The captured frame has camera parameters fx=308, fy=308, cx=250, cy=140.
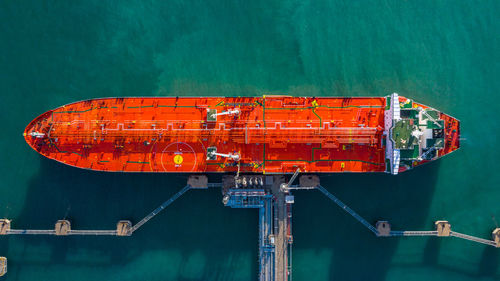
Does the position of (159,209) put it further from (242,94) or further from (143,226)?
(242,94)

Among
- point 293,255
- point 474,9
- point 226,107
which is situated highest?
point 474,9

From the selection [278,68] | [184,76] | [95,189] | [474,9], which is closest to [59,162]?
[95,189]

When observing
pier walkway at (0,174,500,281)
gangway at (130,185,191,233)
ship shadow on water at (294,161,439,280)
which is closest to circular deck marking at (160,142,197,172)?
pier walkway at (0,174,500,281)

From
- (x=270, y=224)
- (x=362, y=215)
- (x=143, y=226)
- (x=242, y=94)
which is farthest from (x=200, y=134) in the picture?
(x=362, y=215)

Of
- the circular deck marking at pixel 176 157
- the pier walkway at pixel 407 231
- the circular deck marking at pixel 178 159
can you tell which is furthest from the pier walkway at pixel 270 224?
the circular deck marking at pixel 178 159

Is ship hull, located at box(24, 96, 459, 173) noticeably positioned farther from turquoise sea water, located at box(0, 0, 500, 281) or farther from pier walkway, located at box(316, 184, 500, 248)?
pier walkway, located at box(316, 184, 500, 248)

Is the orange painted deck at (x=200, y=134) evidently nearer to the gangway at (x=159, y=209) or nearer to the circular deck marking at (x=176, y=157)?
the circular deck marking at (x=176, y=157)

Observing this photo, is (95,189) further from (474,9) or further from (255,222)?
(474,9)
